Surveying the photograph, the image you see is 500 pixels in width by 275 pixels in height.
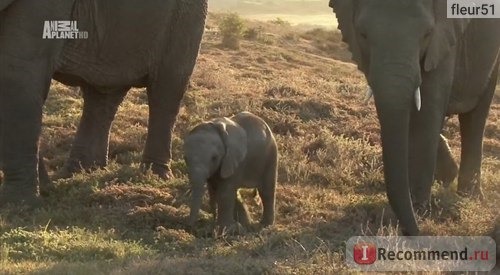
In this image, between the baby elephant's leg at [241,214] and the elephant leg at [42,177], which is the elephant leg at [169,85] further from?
the baby elephant's leg at [241,214]

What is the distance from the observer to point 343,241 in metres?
7.95

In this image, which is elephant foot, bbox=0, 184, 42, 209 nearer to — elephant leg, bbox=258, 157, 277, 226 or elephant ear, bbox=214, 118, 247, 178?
elephant ear, bbox=214, 118, 247, 178

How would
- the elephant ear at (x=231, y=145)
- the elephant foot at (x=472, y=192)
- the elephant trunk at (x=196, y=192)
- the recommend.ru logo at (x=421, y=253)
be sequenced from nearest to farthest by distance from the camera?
the recommend.ru logo at (x=421, y=253) < the elephant trunk at (x=196, y=192) < the elephant ear at (x=231, y=145) < the elephant foot at (x=472, y=192)

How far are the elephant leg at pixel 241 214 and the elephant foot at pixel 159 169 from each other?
171 centimetres

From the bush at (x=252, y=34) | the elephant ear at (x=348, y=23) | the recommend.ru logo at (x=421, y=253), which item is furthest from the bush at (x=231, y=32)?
the recommend.ru logo at (x=421, y=253)

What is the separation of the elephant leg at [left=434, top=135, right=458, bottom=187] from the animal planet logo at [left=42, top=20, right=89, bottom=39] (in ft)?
13.7

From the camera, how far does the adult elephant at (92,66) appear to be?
29.6 feet

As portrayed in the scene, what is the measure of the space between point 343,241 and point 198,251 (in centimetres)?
126

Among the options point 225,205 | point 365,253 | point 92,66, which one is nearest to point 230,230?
point 225,205

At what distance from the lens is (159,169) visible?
10.5m

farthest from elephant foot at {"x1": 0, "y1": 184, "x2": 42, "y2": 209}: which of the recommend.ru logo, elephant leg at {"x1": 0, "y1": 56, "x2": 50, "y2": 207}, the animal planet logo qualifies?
the recommend.ru logo

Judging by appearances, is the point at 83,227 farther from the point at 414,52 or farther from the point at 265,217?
the point at 414,52

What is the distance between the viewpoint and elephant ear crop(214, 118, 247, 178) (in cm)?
824

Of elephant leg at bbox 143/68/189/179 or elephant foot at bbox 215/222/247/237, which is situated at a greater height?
elephant leg at bbox 143/68/189/179
